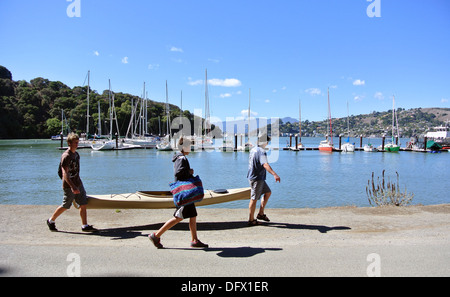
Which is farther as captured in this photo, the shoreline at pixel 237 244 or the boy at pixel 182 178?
the boy at pixel 182 178

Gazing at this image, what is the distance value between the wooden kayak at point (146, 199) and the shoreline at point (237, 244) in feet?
1.56

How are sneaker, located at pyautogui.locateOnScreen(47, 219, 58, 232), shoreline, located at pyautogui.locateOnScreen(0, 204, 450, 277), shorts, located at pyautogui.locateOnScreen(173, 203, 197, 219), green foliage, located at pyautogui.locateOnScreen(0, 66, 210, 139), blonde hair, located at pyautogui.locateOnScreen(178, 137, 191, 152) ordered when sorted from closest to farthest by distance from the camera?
shoreline, located at pyautogui.locateOnScreen(0, 204, 450, 277), shorts, located at pyautogui.locateOnScreen(173, 203, 197, 219), blonde hair, located at pyautogui.locateOnScreen(178, 137, 191, 152), sneaker, located at pyautogui.locateOnScreen(47, 219, 58, 232), green foliage, located at pyautogui.locateOnScreen(0, 66, 210, 139)

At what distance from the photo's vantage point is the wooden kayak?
22.4ft

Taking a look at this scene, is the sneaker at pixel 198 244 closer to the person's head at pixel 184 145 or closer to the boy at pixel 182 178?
the boy at pixel 182 178

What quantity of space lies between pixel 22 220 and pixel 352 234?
7.10 metres

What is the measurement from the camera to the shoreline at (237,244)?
4.33 metres

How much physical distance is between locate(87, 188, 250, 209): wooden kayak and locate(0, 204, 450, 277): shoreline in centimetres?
48

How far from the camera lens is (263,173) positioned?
6906mm

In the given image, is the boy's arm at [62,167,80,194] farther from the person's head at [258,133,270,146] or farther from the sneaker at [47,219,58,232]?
the person's head at [258,133,270,146]

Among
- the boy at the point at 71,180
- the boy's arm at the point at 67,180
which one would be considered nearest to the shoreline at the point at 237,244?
the boy at the point at 71,180

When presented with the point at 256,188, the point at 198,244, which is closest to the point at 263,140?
the point at 256,188

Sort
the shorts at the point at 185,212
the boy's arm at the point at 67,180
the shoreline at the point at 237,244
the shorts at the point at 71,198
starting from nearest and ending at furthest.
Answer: the shoreline at the point at 237,244, the shorts at the point at 185,212, the boy's arm at the point at 67,180, the shorts at the point at 71,198

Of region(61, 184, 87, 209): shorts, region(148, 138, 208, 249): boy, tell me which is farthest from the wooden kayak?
region(148, 138, 208, 249): boy
